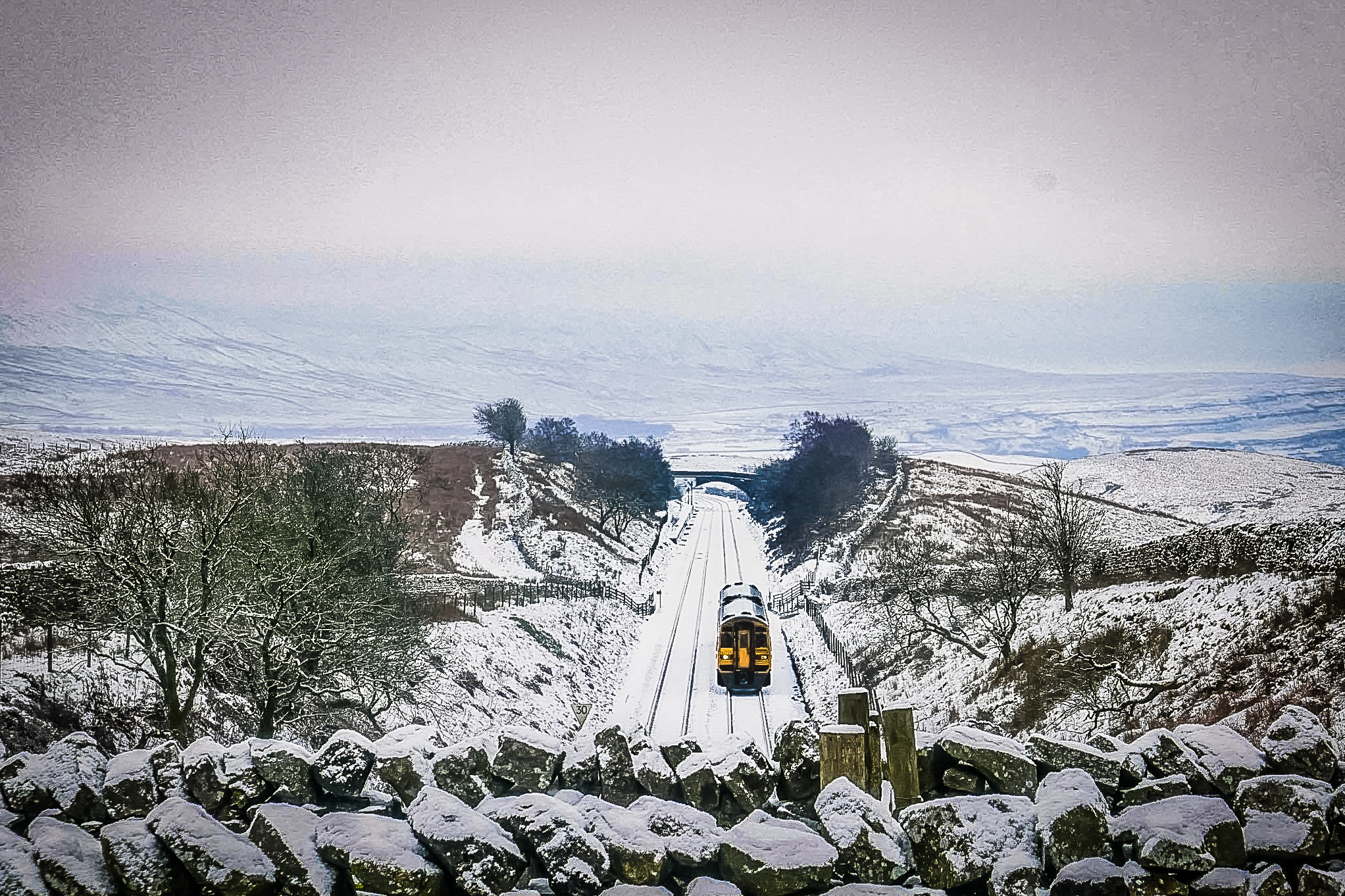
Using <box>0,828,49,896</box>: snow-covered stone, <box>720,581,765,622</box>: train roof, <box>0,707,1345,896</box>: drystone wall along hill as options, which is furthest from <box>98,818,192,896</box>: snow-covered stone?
<box>720,581,765,622</box>: train roof

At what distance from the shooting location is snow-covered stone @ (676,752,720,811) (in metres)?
4.75

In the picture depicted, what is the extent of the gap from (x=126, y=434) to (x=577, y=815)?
2540 centimetres

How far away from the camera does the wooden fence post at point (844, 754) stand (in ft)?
15.1

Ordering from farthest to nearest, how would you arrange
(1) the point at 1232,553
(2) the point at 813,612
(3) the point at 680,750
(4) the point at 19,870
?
1. (2) the point at 813,612
2. (1) the point at 1232,553
3. (3) the point at 680,750
4. (4) the point at 19,870

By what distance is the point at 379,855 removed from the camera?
4.09 meters

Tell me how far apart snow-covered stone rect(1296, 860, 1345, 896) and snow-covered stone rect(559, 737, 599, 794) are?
390 centimetres

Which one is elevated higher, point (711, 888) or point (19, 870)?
point (19, 870)

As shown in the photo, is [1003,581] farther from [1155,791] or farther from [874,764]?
[874,764]

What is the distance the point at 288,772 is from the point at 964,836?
3746 millimetres

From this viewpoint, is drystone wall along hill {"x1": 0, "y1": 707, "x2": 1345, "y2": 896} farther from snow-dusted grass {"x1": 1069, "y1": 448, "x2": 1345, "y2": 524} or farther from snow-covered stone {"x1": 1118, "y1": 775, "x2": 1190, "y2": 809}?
snow-dusted grass {"x1": 1069, "y1": 448, "x2": 1345, "y2": 524}

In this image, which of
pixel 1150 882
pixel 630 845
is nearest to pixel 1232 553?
pixel 1150 882

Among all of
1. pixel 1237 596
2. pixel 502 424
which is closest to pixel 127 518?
pixel 1237 596

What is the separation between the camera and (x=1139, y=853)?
422 centimetres

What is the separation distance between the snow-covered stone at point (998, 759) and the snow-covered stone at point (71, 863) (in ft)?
14.9
